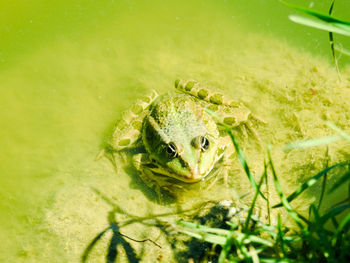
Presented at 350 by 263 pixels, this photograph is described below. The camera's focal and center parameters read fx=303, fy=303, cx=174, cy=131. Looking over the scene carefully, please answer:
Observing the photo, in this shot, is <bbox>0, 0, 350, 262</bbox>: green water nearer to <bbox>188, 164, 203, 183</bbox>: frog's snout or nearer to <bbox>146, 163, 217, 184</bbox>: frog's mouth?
<bbox>146, 163, 217, 184</bbox>: frog's mouth

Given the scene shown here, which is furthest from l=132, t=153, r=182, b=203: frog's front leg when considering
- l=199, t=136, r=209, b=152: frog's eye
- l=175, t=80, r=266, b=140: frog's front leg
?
l=175, t=80, r=266, b=140: frog's front leg

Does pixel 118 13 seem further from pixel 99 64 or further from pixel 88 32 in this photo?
pixel 99 64

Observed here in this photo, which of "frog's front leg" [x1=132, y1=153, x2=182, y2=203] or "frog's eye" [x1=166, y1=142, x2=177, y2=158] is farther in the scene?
"frog's front leg" [x1=132, y1=153, x2=182, y2=203]

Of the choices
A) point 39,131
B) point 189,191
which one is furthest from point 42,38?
point 189,191

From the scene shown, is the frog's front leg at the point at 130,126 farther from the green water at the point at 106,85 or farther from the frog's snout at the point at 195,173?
the frog's snout at the point at 195,173

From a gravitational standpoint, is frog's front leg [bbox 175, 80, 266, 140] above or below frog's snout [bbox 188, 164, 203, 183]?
above

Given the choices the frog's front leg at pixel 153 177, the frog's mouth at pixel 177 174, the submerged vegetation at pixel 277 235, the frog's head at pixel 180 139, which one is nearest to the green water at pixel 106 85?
the frog's front leg at pixel 153 177
